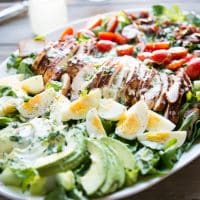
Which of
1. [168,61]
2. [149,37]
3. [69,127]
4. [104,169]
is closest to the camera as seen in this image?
[104,169]

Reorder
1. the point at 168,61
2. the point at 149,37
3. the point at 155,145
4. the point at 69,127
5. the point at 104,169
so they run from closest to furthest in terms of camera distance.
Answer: the point at 104,169
the point at 155,145
the point at 69,127
the point at 168,61
the point at 149,37

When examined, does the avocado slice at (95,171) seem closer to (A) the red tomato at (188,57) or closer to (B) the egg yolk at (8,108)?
(B) the egg yolk at (8,108)

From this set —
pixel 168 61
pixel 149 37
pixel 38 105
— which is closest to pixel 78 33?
pixel 149 37

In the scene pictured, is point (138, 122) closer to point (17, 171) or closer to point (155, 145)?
point (155, 145)

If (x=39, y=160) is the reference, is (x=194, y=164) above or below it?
below

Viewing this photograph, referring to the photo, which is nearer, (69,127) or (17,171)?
(17,171)

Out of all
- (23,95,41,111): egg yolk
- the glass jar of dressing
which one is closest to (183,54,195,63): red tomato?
(23,95,41,111): egg yolk

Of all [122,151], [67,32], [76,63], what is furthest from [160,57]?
[122,151]
